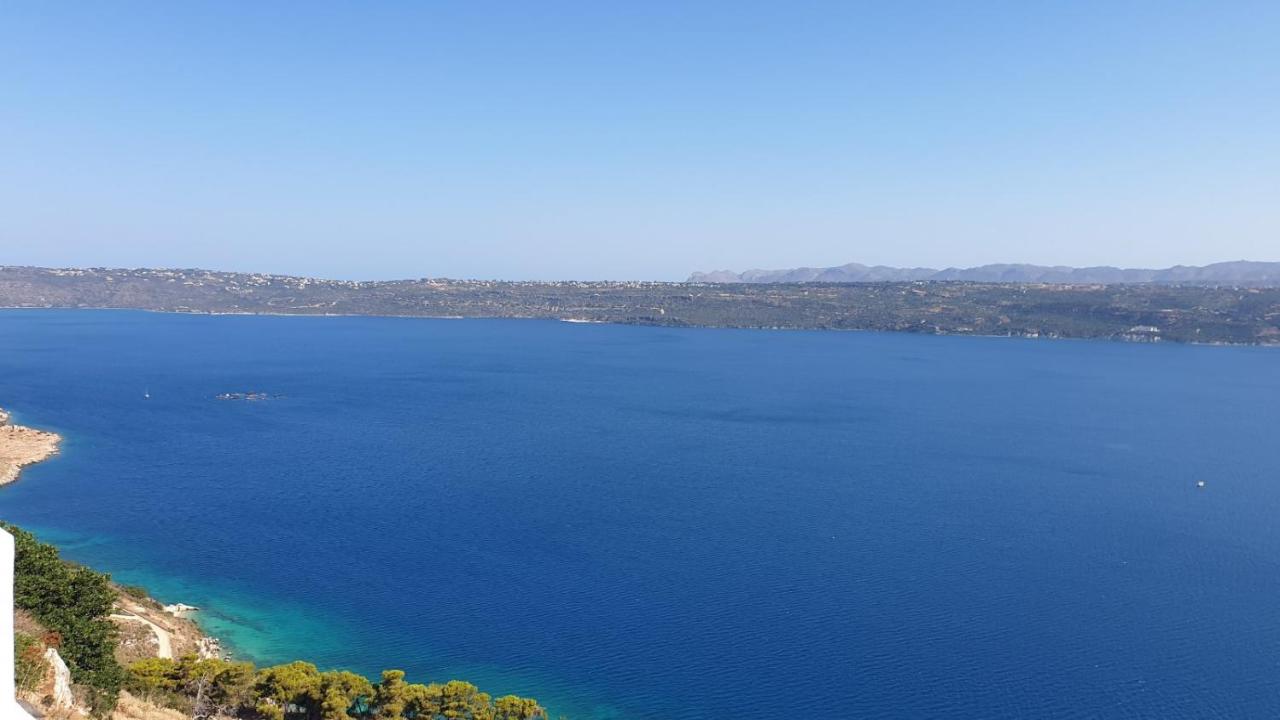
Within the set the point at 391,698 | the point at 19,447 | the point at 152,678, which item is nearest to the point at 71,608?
the point at 152,678

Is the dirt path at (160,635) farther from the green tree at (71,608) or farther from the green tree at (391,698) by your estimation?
the green tree at (391,698)

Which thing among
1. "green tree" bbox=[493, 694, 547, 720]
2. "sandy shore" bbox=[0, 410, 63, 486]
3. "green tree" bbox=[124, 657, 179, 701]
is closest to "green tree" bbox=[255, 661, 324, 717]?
"green tree" bbox=[124, 657, 179, 701]

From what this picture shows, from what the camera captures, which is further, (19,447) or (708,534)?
(19,447)

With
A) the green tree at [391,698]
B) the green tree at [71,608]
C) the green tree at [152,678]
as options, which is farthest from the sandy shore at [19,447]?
the green tree at [391,698]

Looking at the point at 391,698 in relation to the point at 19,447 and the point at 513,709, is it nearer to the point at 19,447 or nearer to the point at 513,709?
the point at 513,709

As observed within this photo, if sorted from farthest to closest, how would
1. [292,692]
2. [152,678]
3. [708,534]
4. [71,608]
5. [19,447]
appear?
1. [19,447]
2. [708,534]
3. [292,692]
4. [152,678]
5. [71,608]

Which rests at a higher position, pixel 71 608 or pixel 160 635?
pixel 71 608
